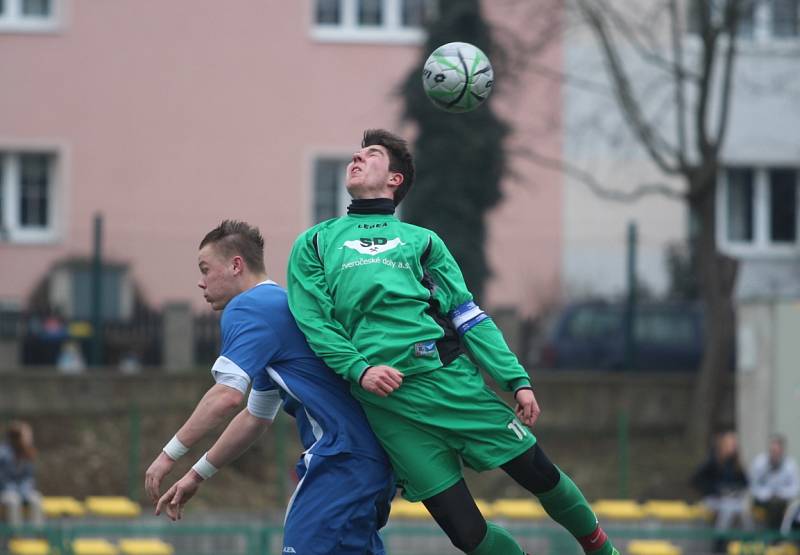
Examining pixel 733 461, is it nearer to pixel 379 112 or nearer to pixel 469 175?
pixel 469 175

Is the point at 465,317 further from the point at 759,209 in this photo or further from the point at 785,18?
the point at 759,209

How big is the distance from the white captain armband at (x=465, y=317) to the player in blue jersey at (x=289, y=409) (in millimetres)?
534

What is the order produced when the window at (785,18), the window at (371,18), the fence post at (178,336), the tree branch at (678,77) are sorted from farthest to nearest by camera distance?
the window at (371,18)
the window at (785,18)
the tree branch at (678,77)
the fence post at (178,336)

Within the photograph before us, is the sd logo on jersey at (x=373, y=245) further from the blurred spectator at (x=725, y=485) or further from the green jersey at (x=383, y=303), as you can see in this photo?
the blurred spectator at (x=725, y=485)

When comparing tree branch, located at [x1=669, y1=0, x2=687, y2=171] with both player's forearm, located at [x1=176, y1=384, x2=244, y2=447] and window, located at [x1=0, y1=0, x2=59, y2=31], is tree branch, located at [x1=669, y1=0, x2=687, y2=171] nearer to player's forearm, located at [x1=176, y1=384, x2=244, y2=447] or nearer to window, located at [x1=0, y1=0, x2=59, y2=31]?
window, located at [x1=0, y1=0, x2=59, y2=31]

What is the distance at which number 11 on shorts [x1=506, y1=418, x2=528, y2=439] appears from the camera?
652 centimetres

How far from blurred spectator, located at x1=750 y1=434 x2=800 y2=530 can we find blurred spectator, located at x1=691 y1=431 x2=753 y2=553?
0.19m

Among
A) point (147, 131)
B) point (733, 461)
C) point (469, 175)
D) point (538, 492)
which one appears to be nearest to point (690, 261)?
point (469, 175)

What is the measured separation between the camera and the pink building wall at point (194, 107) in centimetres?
2830

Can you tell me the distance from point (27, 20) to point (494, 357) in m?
23.6

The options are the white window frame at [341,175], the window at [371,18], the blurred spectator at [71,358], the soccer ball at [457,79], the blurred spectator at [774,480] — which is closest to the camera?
the soccer ball at [457,79]

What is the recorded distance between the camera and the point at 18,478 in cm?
1686

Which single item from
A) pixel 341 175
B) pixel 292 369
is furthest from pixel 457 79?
pixel 341 175

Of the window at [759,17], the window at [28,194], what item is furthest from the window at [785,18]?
the window at [28,194]
